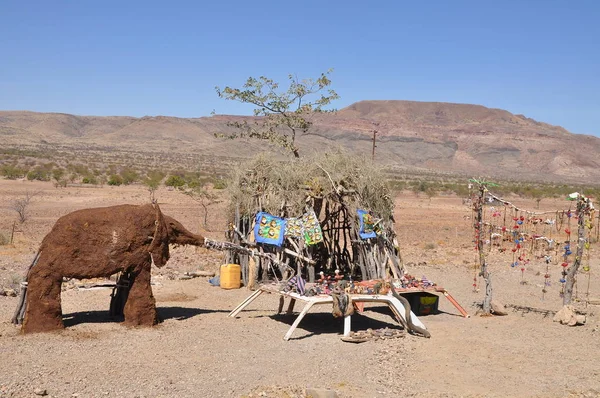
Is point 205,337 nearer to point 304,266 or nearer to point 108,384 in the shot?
point 108,384

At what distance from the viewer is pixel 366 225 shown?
45.6 feet

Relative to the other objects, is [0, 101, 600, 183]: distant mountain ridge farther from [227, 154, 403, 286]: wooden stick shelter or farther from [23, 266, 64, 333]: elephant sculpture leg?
[23, 266, 64, 333]: elephant sculpture leg

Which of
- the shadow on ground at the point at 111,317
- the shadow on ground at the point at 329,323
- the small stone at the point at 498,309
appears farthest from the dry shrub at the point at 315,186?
the shadow on ground at the point at 111,317

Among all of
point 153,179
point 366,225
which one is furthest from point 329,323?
point 153,179

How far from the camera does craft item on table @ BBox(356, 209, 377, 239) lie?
13.9 metres

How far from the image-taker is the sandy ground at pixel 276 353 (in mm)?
Result: 8164

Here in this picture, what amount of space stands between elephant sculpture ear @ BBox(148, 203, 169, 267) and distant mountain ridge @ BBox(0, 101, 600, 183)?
90162mm

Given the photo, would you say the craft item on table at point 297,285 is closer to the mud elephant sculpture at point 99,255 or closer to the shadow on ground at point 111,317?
the shadow on ground at point 111,317

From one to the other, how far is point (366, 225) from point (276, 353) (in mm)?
4853

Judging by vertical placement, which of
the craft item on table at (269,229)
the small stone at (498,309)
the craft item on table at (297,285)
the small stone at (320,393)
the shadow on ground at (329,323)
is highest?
the craft item on table at (269,229)

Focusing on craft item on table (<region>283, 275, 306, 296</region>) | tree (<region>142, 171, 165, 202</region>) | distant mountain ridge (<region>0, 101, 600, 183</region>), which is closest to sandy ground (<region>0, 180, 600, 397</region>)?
craft item on table (<region>283, 275, 306, 296</region>)

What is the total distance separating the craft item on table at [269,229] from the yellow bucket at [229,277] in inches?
56.4

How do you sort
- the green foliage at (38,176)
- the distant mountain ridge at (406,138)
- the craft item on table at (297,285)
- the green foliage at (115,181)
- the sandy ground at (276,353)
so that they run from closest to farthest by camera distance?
the sandy ground at (276,353) < the craft item on table at (297,285) < the green foliage at (115,181) < the green foliage at (38,176) < the distant mountain ridge at (406,138)

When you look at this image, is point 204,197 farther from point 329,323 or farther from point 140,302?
point 140,302
